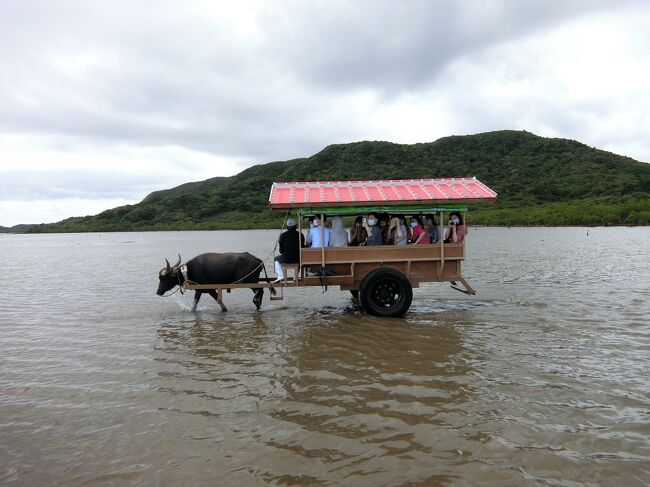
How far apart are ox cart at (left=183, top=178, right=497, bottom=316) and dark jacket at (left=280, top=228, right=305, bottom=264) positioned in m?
0.20

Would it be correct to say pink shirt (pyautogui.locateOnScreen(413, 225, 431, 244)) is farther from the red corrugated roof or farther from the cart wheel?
the cart wheel

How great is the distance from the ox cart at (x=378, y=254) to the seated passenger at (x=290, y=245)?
177mm

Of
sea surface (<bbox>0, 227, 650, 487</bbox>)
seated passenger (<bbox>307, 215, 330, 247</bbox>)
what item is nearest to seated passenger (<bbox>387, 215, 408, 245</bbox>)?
seated passenger (<bbox>307, 215, 330, 247</bbox>)

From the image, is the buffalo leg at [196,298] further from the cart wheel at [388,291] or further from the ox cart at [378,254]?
the cart wheel at [388,291]

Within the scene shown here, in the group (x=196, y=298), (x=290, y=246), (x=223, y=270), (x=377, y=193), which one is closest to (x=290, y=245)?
(x=290, y=246)

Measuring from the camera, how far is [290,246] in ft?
36.5

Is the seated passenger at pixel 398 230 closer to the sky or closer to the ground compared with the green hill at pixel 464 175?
closer to the ground

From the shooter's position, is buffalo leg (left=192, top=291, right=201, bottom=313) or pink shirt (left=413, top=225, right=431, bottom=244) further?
buffalo leg (left=192, top=291, right=201, bottom=313)

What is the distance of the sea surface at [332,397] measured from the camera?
4.36 metres

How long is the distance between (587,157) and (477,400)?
12452cm

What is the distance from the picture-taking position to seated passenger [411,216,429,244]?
36.9 feet

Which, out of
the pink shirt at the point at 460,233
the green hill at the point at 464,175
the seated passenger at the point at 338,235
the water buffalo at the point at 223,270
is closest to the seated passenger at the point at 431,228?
the pink shirt at the point at 460,233

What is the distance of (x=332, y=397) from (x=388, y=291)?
5228mm

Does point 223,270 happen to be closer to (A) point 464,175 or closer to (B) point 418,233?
(B) point 418,233
